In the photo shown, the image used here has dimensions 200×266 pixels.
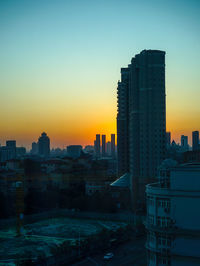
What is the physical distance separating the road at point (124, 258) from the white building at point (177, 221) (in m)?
4.78

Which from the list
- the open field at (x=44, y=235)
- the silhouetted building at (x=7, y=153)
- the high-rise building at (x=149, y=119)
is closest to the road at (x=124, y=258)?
the open field at (x=44, y=235)

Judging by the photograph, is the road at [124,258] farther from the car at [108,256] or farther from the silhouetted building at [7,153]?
the silhouetted building at [7,153]

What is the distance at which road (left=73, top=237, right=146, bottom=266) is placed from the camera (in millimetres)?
11047

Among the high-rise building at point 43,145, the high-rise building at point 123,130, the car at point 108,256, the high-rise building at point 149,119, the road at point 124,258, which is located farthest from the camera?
the high-rise building at point 43,145

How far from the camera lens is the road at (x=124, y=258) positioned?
36.2ft

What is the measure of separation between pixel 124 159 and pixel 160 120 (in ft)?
15.7

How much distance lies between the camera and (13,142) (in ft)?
216

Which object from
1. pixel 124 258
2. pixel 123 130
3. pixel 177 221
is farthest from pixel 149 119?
pixel 177 221

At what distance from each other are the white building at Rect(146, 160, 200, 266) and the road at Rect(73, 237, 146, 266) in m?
4.78

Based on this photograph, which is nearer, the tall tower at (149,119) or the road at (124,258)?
the road at (124,258)

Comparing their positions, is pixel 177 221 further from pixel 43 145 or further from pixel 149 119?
pixel 43 145

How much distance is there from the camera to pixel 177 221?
20.3 feet

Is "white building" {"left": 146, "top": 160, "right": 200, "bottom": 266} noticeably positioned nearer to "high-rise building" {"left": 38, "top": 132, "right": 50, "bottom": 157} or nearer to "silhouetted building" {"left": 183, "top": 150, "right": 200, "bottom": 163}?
"silhouetted building" {"left": 183, "top": 150, "right": 200, "bottom": 163}

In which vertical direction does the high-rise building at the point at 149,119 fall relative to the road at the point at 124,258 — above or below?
above
